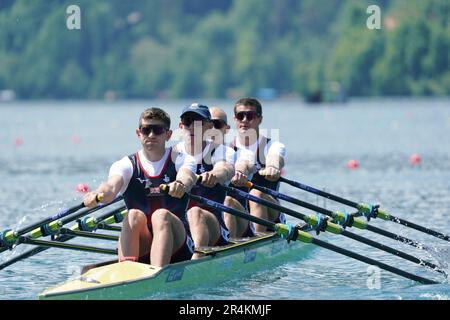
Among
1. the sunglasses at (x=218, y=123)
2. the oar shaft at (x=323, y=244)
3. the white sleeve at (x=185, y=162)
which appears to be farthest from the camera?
the sunglasses at (x=218, y=123)

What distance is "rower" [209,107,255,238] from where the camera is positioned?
45.0 feet

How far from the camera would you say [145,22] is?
16250 centimetres

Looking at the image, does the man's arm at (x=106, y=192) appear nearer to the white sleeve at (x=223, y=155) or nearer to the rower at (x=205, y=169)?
the rower at (x=205, y=169)

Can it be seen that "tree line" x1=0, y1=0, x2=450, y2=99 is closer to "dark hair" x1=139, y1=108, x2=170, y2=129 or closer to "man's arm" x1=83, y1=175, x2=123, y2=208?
"dark hair" x1=139, y1=108, x2=170, y2=129

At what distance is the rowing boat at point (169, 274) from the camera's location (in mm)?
11016

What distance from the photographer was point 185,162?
39.3 ft

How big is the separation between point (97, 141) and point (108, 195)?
3432 cm

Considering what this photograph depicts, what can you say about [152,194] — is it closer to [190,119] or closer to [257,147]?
[190,119]

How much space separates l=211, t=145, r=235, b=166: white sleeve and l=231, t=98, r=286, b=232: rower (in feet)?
2.63

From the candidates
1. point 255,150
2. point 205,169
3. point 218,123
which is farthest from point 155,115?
point 255,150

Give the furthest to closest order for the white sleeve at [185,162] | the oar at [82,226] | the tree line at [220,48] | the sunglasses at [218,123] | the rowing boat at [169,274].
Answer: the tree line at [220,48]
the sunglasses at [218,123]
the oar at [82,226]
the white sleeve at [185,162]
the rowing boat at [169,274]

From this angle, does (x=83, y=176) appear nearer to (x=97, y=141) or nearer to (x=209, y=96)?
(x=97, y=141)

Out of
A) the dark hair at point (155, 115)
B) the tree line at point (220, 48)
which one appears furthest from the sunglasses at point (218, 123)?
the tree line at point (220, 48)

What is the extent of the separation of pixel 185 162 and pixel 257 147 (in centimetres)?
309
